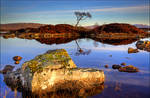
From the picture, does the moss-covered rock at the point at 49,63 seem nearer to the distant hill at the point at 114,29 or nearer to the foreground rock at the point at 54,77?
the foreground rock at the point at 54,77

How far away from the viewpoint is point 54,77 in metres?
9.09

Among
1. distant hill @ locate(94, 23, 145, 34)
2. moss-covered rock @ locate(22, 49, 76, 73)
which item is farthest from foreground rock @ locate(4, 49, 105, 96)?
distant hill @ locate(94, 23, 145, 34)

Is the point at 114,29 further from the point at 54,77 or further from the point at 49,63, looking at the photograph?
the point at 54,77

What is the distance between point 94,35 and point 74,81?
59.0 meters

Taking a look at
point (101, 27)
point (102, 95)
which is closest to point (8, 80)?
point (102, 95)

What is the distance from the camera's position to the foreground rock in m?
8.83

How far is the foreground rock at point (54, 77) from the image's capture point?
883 centimetres

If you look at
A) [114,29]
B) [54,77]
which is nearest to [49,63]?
[54,77]

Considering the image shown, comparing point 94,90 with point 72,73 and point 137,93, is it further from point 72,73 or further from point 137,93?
point 137,93

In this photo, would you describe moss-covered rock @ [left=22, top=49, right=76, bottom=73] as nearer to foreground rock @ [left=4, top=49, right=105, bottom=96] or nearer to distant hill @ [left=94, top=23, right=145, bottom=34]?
foreground rock @ [left=4, top=49, right=105, bottom=96]

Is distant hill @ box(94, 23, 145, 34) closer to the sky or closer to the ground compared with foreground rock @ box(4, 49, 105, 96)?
closer to the sky

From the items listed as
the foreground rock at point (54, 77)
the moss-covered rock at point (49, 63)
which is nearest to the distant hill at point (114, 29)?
the moss-covered rock at point (49, 63)

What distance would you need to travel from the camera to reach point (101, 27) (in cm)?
7294

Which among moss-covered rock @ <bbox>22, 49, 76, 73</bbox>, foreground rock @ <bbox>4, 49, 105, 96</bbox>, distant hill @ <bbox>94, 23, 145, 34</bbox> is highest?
distant hill @ <bbox>94, 23, 145, 34</bbox>
